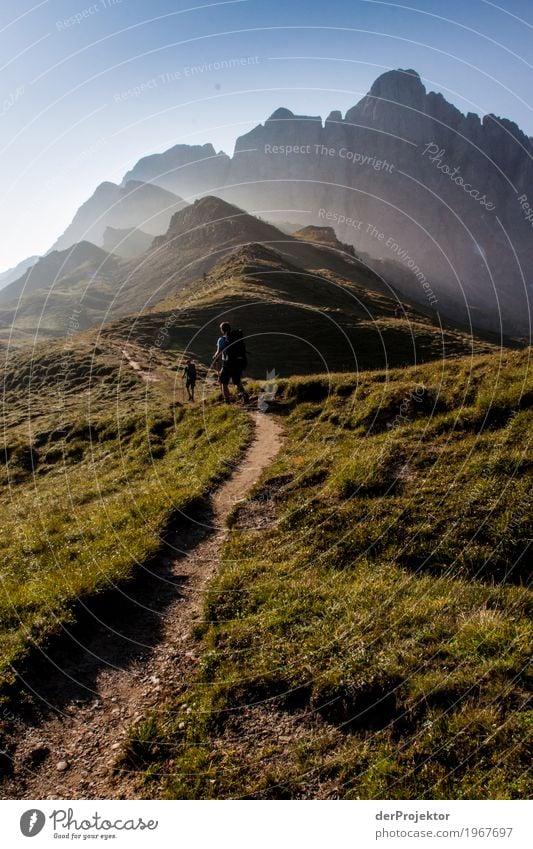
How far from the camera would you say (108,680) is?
8.09 m

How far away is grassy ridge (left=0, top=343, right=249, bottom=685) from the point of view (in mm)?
10164

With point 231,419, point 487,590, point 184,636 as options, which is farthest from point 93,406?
point 487,590

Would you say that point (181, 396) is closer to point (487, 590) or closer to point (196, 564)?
point (196, 564)

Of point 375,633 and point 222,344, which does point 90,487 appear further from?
point 375,633

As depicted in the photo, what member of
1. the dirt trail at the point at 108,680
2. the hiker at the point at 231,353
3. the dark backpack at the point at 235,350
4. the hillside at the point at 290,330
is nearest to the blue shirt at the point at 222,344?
the hiker at the point at 231,353

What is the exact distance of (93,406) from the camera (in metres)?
34.8

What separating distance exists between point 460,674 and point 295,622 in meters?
2.88

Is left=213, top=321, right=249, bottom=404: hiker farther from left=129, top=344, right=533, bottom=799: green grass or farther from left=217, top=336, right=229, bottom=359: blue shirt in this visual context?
left=129, top=344, right=533, bottom=799: green grass

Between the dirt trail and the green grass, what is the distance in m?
0.46

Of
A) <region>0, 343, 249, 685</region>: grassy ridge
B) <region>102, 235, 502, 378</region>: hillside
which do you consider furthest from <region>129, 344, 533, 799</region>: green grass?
<region>102, 235, 502, 378</region>: hillside

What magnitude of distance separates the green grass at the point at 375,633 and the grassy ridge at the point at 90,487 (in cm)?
268

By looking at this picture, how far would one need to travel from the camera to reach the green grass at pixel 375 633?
5.69m

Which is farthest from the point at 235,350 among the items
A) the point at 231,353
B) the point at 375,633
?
the point at 375,633

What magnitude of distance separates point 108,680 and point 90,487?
38.5 feet
